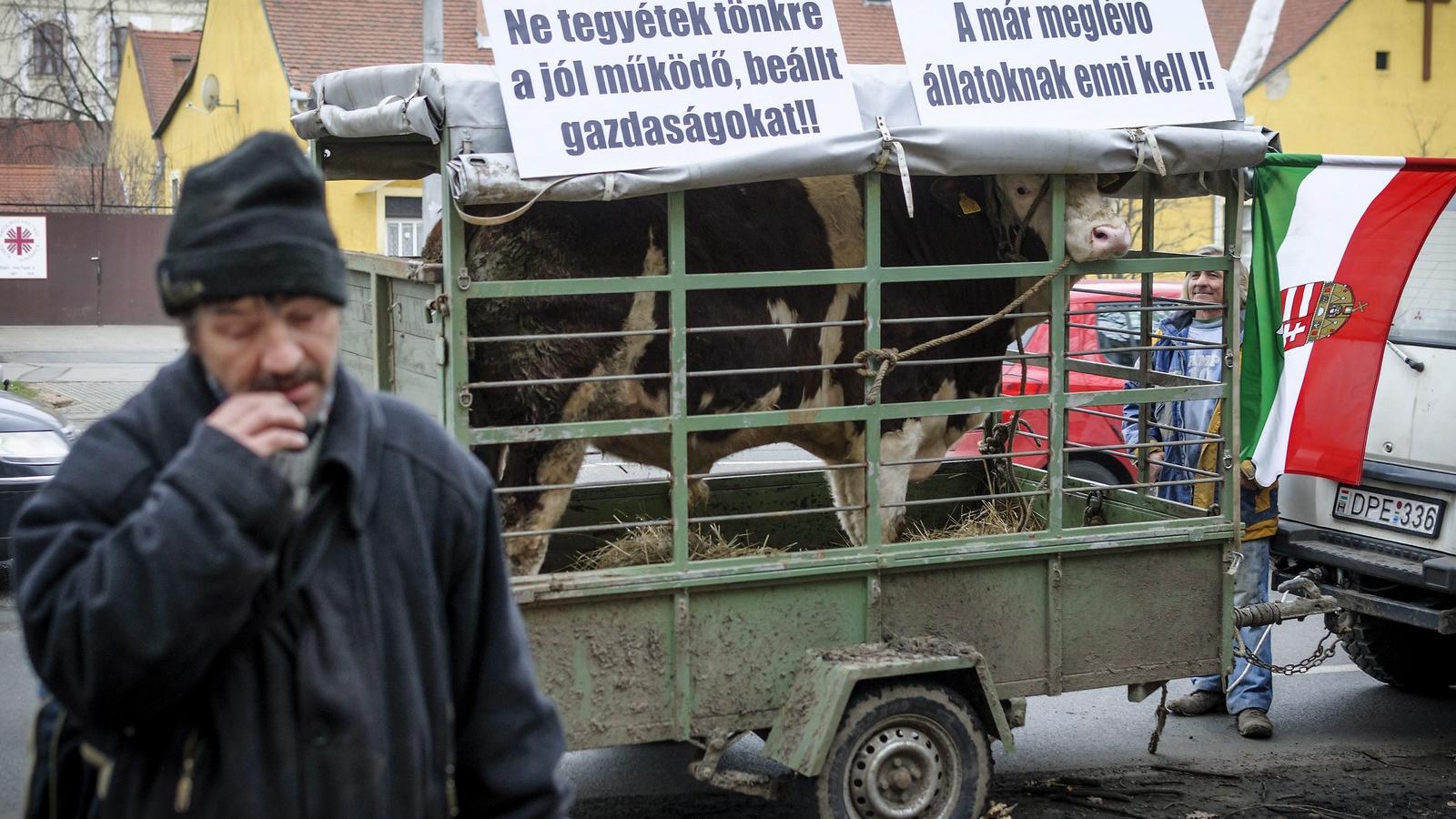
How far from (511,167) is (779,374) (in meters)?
1.60

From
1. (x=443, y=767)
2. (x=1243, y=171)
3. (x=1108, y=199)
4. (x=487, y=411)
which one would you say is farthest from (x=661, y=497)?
(x=443, y=767)

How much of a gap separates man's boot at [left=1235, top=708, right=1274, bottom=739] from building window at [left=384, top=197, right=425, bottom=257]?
23307 millimetres

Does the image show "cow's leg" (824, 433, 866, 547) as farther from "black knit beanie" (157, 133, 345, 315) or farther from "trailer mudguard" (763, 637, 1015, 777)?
"black knit beanie" (157, 133, 345, 315)

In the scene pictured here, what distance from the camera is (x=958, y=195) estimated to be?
607 centimetres

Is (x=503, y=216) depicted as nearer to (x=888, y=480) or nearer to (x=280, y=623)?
(x=888, y=480)

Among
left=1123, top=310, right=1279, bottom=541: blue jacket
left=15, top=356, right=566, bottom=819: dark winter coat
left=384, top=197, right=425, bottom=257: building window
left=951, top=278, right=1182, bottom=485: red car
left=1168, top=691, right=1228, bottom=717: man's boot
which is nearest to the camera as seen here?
left=15, top=356, right=566, bottom=819: dark winter coat

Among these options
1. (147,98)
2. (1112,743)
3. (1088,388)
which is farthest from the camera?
(147,98)

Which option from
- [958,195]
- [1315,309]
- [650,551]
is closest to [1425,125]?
[1315,309]

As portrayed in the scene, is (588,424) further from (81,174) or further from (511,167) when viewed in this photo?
(81,174)

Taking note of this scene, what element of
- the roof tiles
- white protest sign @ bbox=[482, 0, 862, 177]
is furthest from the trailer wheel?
the roof tiles

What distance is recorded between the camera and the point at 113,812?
1.93 m

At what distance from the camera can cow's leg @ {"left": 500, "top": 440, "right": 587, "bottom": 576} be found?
204 inches

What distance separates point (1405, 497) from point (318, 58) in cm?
2602

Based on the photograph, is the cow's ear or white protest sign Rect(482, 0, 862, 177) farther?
the cow's ear
